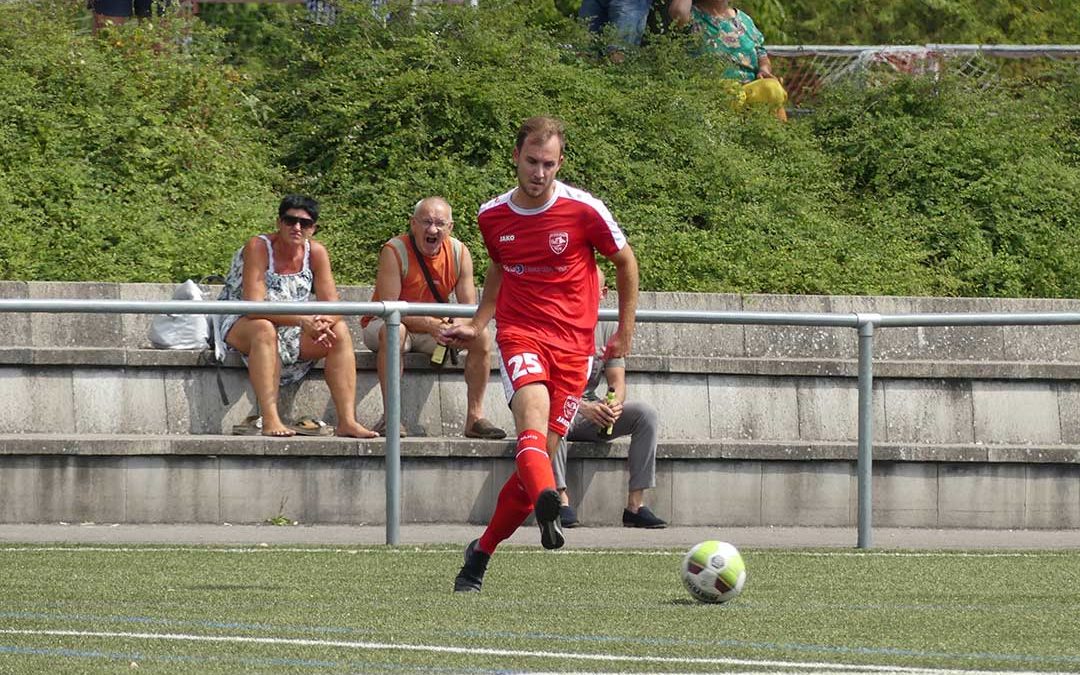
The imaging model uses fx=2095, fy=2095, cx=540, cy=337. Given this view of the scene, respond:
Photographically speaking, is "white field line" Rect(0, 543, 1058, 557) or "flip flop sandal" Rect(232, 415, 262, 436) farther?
"flip flop sandal" Rect(232, 415, 262, 436)

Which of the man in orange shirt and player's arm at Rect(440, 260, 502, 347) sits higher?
the man in orange shirt

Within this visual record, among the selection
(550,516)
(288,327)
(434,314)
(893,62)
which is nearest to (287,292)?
(288,327)

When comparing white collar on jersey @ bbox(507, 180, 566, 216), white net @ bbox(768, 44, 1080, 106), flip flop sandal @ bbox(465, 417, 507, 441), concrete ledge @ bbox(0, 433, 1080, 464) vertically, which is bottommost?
concrete ledge @ bbox(0, 433, 1080, 464)

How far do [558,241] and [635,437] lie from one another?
146 inches

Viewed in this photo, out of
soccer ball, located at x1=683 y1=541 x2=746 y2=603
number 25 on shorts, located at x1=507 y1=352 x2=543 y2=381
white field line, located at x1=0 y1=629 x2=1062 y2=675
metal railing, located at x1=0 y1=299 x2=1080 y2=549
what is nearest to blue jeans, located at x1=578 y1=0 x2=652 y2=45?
metal railing, located at x1=0 y1=299 x2=1080 y2=549

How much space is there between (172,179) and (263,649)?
436 inches

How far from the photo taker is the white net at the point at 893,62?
2077 centimetres

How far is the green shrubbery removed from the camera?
54.0 ft

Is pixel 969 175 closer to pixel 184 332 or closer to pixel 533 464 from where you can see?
pixel 184 332

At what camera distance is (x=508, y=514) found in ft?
28.2

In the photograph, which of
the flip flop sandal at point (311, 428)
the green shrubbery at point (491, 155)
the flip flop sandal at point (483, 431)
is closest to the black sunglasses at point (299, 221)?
the flip flop sandal at point (311, 428)

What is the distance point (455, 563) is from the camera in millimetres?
10109

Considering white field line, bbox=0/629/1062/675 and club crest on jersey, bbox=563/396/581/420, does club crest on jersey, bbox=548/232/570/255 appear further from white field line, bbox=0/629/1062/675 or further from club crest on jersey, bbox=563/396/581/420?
white field line, bbox=0/629/1062/675

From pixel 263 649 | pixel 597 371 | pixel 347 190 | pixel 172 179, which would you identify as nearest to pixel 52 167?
pixel 172 179
